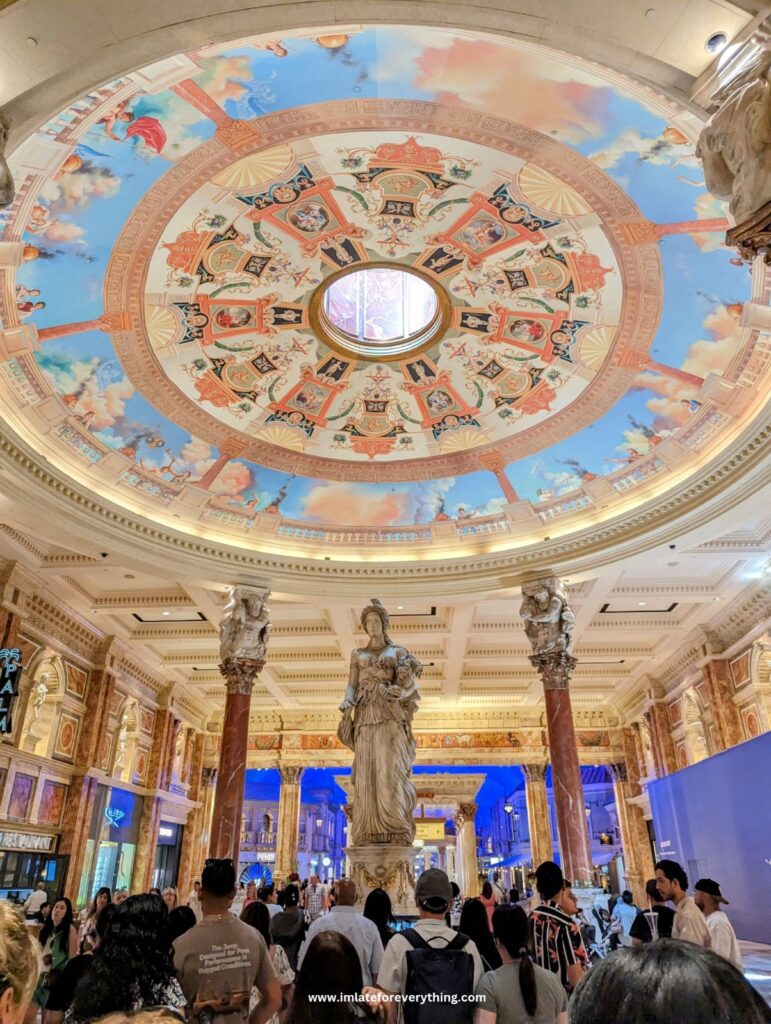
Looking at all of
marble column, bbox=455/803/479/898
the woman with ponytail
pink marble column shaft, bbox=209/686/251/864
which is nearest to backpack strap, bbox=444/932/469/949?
the woman with ponytail

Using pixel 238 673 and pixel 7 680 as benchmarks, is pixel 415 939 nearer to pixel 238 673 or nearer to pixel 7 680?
pixel 238 673

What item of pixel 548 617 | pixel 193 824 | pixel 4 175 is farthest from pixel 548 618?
pixel 193 824

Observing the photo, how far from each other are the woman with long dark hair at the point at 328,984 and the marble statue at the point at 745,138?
3.67 m

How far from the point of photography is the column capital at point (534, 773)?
72.8 feet

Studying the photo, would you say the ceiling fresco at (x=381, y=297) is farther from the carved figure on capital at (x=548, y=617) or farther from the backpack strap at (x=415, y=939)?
the backpack strap at (x=415, y=939)

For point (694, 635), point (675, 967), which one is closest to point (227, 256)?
point (675, 967)

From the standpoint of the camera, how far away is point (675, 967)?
0.90m

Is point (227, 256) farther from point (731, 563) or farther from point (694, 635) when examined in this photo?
point (694, 635)

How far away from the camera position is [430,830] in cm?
2225

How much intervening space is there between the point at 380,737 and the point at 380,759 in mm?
236

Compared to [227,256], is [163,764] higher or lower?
lower

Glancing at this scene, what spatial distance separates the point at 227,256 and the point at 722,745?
13.6 m

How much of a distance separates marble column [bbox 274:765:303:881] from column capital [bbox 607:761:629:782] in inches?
392

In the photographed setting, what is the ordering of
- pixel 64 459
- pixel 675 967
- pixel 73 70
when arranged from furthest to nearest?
pixel 64 459 < pixel 73 70 < pixel 675 967
